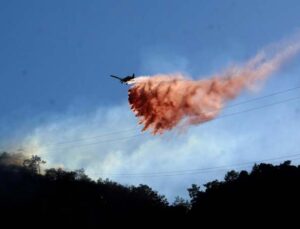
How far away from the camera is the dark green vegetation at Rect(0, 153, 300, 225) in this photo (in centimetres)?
7231

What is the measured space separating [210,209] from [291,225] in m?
15.4

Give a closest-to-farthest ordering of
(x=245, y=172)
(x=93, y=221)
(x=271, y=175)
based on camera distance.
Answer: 1. (x=271, y=175)
2. (x=245, y=172)
3. (x=93, y=221)

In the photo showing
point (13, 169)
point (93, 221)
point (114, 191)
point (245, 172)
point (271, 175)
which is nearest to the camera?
point (271, 175)

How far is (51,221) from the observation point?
90.4 metres

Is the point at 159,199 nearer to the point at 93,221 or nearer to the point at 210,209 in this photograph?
the point at 93,221

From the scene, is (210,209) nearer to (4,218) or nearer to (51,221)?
(51,221)

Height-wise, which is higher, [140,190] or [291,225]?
[140,190]

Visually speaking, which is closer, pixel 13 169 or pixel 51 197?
pixel 51 197

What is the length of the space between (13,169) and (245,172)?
60.4m

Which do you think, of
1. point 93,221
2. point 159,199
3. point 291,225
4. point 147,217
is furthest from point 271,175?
point 159,199

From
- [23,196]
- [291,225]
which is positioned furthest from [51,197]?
[291,225]

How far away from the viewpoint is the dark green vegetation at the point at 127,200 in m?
72.3

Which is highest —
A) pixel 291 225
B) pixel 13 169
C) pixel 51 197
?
pixel 13 169

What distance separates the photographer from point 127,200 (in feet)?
360
